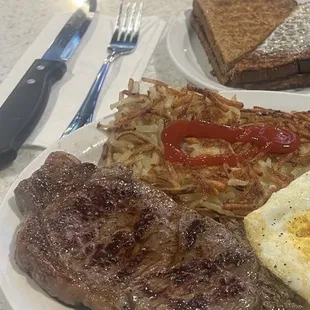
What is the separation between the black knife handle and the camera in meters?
2.77

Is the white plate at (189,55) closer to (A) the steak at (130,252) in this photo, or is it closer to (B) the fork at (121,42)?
(B) the fork at (121,42)

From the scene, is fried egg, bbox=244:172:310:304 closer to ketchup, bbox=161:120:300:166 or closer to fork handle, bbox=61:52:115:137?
ketchup, bbox=161:120:300:166

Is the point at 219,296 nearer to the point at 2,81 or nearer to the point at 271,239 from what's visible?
the point at 271,239

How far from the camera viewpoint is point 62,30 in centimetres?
369

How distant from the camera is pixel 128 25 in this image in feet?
12.6

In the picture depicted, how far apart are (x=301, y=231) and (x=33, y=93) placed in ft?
5.38

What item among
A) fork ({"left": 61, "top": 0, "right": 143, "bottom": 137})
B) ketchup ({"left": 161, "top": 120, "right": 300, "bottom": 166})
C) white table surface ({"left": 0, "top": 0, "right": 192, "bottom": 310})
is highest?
ketchup ({"left": 161, "top": 120, "right": 300, "bottom": 166})

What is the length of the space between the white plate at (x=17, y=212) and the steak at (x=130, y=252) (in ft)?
0.16

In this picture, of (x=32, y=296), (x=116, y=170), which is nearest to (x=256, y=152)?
(x=116, y=170)

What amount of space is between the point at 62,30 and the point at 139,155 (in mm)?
1447

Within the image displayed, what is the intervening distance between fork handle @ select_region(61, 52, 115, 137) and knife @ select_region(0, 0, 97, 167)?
0.18 meters

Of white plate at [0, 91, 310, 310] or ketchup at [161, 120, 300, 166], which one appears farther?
ketchup at [161, 120, 300, 166]

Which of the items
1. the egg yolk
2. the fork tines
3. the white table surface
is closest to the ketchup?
the egg yolk

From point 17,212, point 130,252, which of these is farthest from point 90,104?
point 130,252
